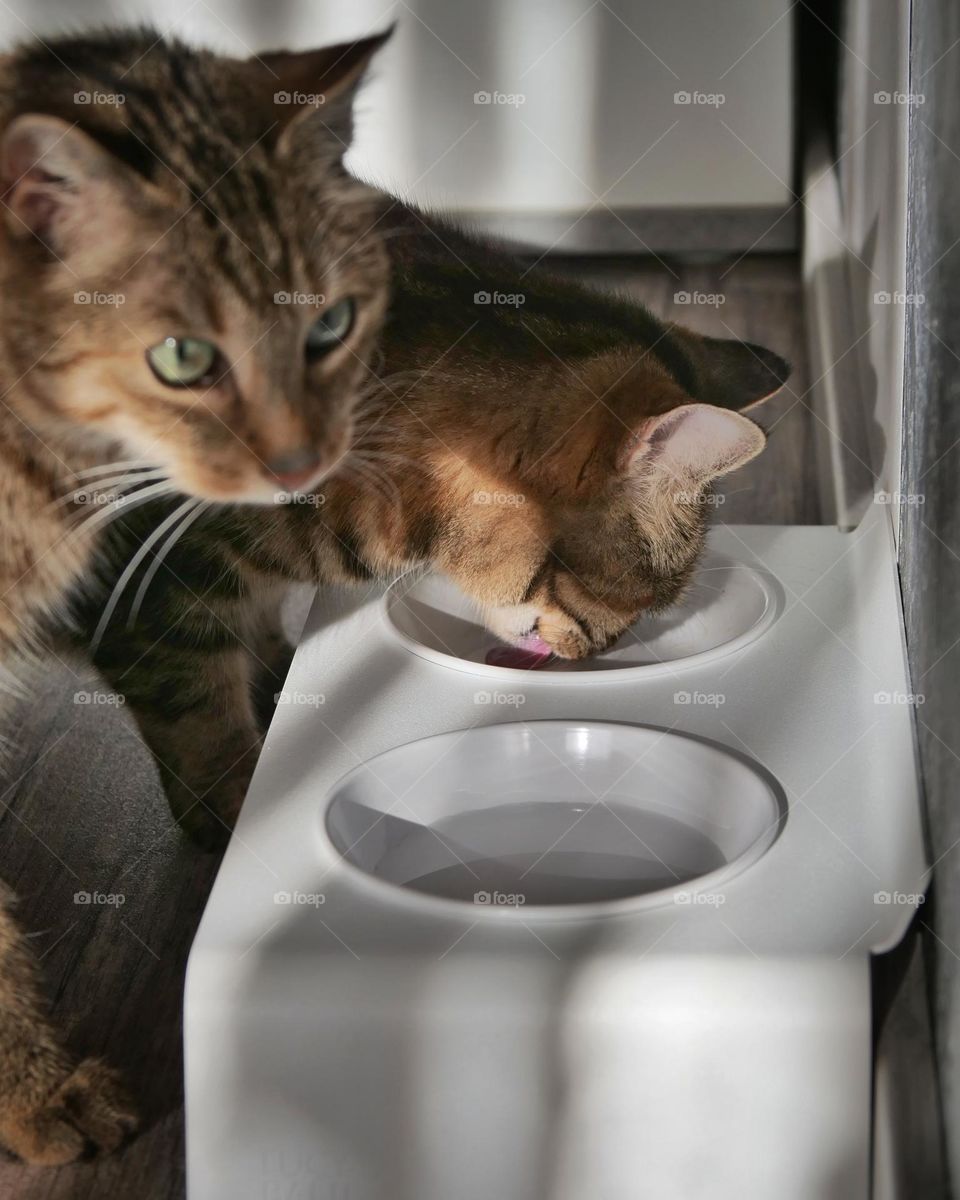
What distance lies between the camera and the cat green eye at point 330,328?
3.33 feet

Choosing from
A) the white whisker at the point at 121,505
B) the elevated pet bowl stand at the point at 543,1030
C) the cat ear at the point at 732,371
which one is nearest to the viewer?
the elevated pet bowl stand at the point at 543,1030

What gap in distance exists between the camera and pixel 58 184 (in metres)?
0.86

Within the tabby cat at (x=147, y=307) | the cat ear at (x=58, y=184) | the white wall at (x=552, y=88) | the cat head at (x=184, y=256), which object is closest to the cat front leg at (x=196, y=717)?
the tabby cat at (x=147, y=307)

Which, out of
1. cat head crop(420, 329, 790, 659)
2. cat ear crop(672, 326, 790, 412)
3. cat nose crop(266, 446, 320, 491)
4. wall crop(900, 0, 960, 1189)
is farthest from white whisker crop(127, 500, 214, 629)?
wall crop(900, 0, 960, 1189)

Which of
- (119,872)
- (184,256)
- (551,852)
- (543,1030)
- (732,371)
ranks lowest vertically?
(119,872)

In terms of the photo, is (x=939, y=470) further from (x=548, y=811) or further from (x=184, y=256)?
(x=184, y=256)

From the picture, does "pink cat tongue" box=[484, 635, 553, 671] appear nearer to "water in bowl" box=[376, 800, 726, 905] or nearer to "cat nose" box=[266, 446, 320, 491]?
"water in bowl" box=[376, 800, 726, 905]

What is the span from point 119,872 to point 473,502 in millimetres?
577

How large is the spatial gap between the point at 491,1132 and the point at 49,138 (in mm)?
739

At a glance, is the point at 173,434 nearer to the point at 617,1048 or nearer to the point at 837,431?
the point at 617,1048

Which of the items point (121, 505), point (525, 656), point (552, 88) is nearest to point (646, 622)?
point (525, 656)

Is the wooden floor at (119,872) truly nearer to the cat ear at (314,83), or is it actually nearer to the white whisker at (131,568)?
the white whisker at (131,568)

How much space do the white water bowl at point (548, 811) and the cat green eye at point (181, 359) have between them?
343mm

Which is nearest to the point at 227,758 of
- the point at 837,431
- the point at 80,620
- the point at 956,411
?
the point at 80,620
